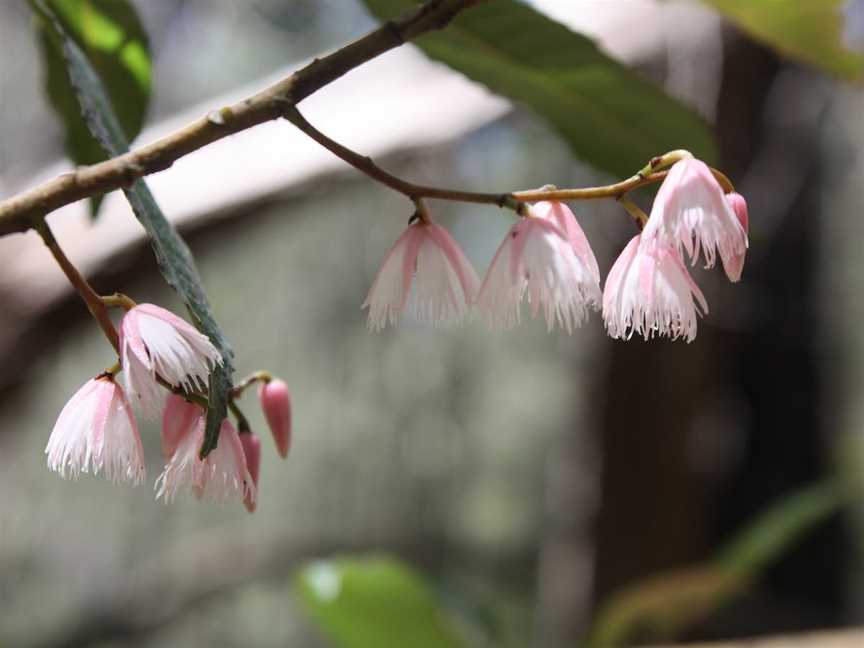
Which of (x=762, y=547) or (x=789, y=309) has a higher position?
(x=789, y=309)

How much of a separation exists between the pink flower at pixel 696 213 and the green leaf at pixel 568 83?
0.21m

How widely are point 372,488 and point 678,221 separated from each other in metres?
4.33

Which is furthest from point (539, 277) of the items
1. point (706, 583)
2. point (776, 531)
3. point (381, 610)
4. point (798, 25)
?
point (776, 531)

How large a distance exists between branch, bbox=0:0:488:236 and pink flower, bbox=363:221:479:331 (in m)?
0.11

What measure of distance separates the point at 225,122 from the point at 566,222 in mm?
180

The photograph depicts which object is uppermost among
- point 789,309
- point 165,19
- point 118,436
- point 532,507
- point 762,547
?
point 165,19

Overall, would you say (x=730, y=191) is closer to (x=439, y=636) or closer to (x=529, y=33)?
(x=529, y=33)

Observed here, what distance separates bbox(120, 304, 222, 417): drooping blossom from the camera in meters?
0.46

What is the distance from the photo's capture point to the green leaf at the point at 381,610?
1428 mm

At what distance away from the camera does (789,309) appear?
3648 millimetres

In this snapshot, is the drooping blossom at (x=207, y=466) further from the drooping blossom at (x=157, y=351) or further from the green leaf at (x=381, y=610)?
the green leaf at (x=381, y=610)

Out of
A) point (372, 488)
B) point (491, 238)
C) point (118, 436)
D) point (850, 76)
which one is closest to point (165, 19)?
point (491, 238)

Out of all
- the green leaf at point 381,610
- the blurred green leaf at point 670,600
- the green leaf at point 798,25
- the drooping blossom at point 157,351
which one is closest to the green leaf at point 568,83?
the green leaf at point 798,25

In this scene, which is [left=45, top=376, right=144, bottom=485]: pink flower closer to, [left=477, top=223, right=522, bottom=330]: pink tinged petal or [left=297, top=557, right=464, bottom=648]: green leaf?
[left=477, top=223, right=522, bottom=330]: pink tinged petal
